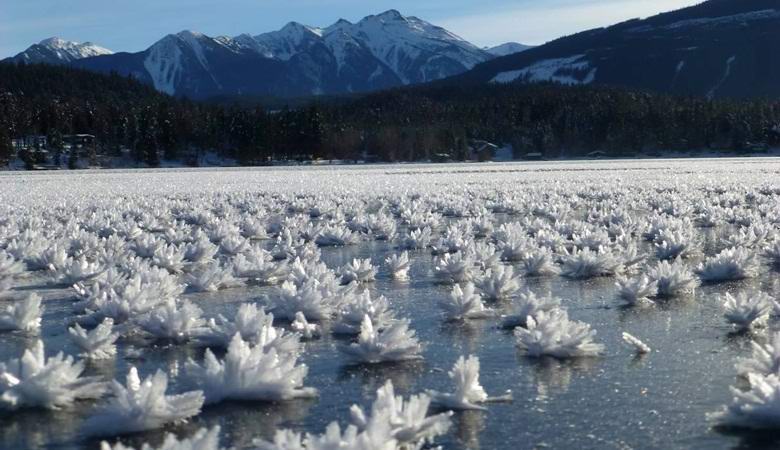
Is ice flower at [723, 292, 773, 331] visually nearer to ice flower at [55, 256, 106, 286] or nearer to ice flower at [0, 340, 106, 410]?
ice flower at [0, 340, 106, 410]

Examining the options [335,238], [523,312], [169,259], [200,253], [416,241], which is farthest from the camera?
[335,238]

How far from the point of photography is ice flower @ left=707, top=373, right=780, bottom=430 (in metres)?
5.24

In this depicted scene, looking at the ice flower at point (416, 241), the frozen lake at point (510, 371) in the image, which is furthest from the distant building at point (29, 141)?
the frozen lake at point (510, 371)

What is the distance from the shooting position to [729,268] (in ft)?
35.2

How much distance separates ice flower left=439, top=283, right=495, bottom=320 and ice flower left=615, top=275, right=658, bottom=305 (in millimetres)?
1590

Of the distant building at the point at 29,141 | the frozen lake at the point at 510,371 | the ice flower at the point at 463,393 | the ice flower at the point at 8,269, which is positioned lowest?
the frozen lake at the point at 510,371

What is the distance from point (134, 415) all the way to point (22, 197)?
Answer: 83.7 feet

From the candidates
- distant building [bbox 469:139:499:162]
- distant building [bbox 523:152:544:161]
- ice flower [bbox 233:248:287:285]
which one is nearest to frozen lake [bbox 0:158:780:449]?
ice flower [bbox 233:248:287:285]

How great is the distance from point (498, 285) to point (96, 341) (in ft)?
14.0

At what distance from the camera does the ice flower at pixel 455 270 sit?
35.3 feet

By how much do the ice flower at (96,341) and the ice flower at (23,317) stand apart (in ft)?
3.75

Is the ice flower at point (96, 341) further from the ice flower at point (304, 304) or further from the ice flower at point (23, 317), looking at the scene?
the ice flower at point (304, 304)

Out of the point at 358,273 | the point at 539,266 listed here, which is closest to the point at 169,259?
the point at 358,273

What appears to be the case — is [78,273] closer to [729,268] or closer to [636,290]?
[636,290]
